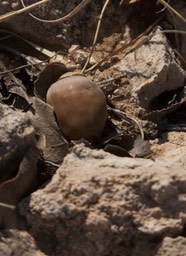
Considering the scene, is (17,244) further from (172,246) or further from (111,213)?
(172,246)

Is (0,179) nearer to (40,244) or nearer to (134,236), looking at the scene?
(40,244)

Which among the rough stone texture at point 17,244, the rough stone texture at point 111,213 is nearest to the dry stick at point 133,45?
the rough stone texture at point 111,213

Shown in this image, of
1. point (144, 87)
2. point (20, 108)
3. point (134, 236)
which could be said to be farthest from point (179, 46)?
point (134, 236)

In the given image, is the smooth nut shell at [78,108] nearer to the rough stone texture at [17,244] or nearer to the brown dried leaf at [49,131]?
the brown dried leaf at [49,131]

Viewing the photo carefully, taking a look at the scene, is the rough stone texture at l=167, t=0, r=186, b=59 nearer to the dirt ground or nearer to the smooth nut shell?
the dirt ground

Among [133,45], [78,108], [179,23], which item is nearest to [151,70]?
[133,45]

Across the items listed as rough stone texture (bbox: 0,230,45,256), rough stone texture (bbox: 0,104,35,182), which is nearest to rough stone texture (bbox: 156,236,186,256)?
rough stone texture (bbox: 0,230,45,256)
